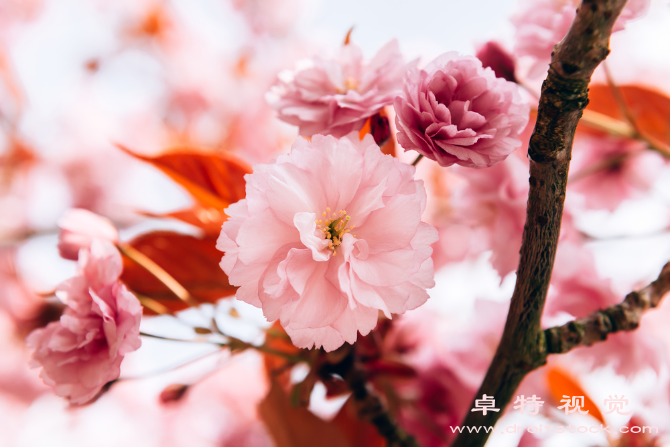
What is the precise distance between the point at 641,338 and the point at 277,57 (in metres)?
1.15

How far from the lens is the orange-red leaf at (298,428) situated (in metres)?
0.48

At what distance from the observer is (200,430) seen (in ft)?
2.94

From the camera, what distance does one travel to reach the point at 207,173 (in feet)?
1.56

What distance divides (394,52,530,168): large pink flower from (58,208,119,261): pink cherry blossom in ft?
0.90

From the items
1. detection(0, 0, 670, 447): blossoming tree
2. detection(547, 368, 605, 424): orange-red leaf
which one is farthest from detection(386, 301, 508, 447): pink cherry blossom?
detection(547, 368, 605, 424): orange-red leaf

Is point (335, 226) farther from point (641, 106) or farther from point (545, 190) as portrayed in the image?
point (641, 106)

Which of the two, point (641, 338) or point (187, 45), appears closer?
point (641, 338)

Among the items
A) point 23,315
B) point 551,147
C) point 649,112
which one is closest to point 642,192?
point 649,112

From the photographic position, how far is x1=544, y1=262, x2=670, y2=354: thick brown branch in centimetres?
32

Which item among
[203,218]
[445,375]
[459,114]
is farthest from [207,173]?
[445,375]

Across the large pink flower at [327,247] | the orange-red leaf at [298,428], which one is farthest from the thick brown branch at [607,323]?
the orange-red leaf at [298,428]

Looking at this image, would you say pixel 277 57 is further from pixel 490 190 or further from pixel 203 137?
pixel 490 190

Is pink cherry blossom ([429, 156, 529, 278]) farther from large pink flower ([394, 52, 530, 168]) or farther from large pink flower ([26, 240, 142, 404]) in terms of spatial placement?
large pink flower ([26, 240, 142, 404])

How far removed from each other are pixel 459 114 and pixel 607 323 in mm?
199
